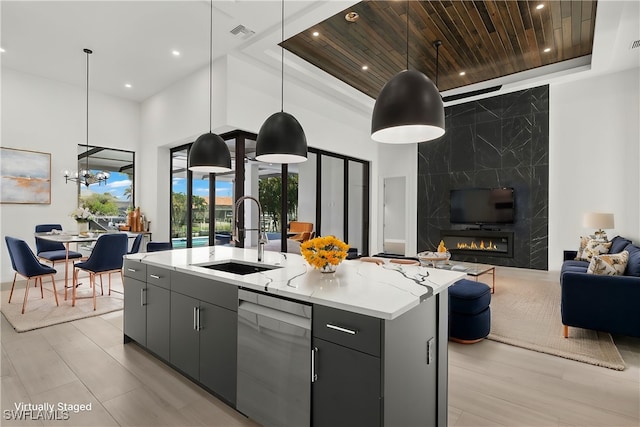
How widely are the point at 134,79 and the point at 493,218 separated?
7.43m

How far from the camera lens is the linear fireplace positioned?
6.87 m

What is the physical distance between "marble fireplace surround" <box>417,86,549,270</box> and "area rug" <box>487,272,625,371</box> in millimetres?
2111

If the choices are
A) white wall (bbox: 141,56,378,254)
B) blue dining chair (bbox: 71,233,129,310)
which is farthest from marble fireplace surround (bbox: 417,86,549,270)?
blue dining chair (bbox: 71,233,129,310)

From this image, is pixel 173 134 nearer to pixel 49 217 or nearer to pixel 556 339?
pixel 49 217

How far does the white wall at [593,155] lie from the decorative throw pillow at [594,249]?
2.93ft

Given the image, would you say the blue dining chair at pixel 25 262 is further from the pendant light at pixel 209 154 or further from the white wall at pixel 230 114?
the pendant light at pixel 209 154

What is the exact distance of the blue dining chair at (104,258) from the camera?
13.5ft

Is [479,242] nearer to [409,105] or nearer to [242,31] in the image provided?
[242,31]

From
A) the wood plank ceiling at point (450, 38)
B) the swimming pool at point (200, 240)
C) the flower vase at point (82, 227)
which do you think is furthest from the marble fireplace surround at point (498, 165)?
the flower vase at point (82, 227)

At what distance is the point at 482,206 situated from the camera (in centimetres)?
712

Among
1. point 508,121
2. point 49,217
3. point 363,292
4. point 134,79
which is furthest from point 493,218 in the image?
point 49,217

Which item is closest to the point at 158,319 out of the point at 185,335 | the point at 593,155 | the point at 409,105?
the point at 185,335

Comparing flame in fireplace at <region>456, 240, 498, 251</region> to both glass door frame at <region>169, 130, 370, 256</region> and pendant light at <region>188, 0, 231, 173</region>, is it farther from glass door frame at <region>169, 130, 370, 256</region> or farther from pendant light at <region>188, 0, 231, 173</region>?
pendant light at <region>188, 0, 231, 173</region>

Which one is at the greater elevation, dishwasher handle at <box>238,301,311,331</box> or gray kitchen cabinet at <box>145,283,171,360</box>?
dishwasher handle at <box>238,301,311,331</box>
